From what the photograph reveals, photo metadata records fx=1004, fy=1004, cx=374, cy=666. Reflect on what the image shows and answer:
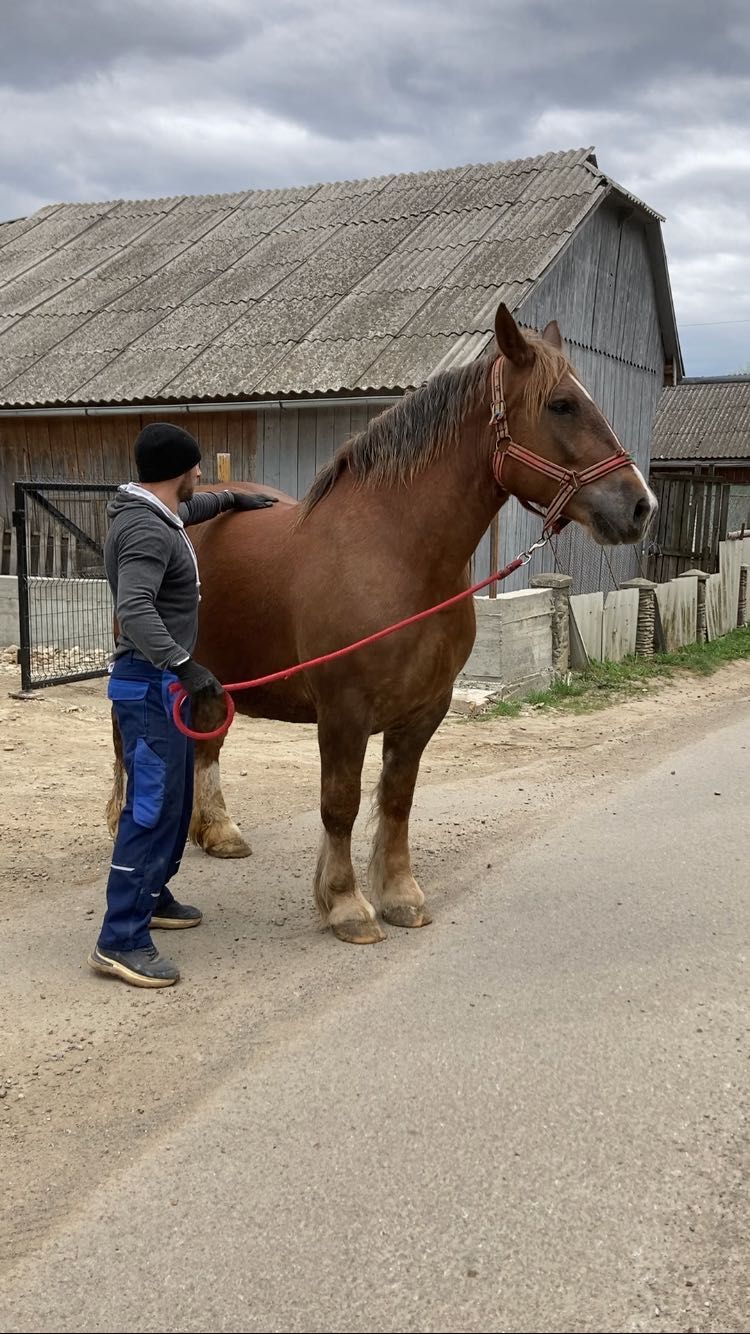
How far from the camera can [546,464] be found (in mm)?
3537

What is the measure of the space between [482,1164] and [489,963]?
4.00 feet

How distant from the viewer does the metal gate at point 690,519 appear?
51.8 ft

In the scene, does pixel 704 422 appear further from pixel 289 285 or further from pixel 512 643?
pixel 512 643

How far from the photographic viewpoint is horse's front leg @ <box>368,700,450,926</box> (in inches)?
160

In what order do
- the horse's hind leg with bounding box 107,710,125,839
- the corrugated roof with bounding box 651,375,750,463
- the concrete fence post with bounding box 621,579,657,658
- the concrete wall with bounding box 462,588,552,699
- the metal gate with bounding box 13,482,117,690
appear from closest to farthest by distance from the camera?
the horse's hind leg with bounding box 107,710,125,839
the metal gate with bounding box 13,482,117,690
the concrete wall with bounding box 462,588,552,699
the concrete fence post with bounding box 621,579,657,658
the corrugated roof with bounding box 651,375,750,463

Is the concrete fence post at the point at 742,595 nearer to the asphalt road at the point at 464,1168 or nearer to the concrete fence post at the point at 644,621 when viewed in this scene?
the concrete fence post at the point at 644,621

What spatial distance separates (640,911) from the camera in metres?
4.26

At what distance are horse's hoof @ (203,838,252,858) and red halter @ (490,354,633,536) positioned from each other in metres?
2.27

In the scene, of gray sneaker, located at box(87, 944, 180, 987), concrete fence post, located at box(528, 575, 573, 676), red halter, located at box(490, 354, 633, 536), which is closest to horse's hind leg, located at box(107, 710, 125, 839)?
gray sneaker, located at box(87, 944, 180, 987)

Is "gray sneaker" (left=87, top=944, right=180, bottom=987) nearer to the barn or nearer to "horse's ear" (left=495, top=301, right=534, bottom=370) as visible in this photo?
"horse's ear" (left=495, top=301, right=534, bottom=370)

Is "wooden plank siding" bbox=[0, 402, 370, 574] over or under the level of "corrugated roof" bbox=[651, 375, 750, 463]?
under

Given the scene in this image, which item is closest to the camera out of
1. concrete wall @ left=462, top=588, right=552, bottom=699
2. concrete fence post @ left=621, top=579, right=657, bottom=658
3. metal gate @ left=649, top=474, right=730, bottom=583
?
concrete wall @ left=462, top=588, right=552, bottom=699

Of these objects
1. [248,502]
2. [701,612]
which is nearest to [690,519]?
[701,612]

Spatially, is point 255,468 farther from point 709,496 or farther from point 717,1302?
point 717,1302
